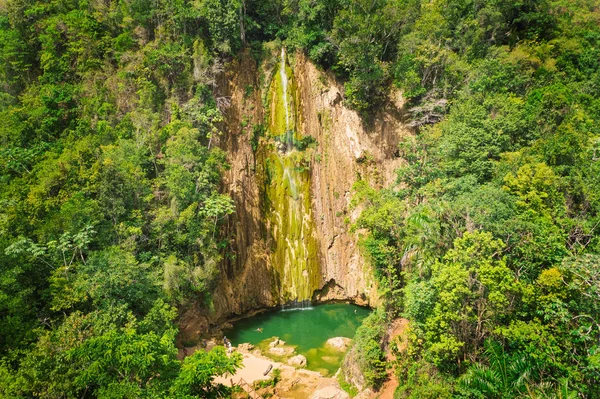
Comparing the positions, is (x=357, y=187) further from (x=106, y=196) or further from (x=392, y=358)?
(x=106, y=196)

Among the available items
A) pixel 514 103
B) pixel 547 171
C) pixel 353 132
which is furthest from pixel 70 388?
pixel 514 103

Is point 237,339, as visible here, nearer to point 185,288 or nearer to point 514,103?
point 185,288

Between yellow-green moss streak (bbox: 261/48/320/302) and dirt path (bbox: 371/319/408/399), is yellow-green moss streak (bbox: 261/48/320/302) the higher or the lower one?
the higher one

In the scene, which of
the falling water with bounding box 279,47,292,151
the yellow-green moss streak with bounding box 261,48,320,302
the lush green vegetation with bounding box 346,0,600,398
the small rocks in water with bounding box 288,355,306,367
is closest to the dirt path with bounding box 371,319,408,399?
the lush green vegetation with bounding box 346,0,600,398

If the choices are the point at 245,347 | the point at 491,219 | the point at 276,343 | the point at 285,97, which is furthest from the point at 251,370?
the point at 285,97

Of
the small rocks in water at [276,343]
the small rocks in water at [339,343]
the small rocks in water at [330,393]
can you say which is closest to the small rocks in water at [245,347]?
the small rocks in water at [276,343]

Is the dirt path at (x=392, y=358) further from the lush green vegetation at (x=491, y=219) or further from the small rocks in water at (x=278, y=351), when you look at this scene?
the small rocks in water at (x=278, y=351)

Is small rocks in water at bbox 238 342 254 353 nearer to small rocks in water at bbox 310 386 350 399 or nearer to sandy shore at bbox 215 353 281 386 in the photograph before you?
sandy shore at bbox 215 353 281 386
